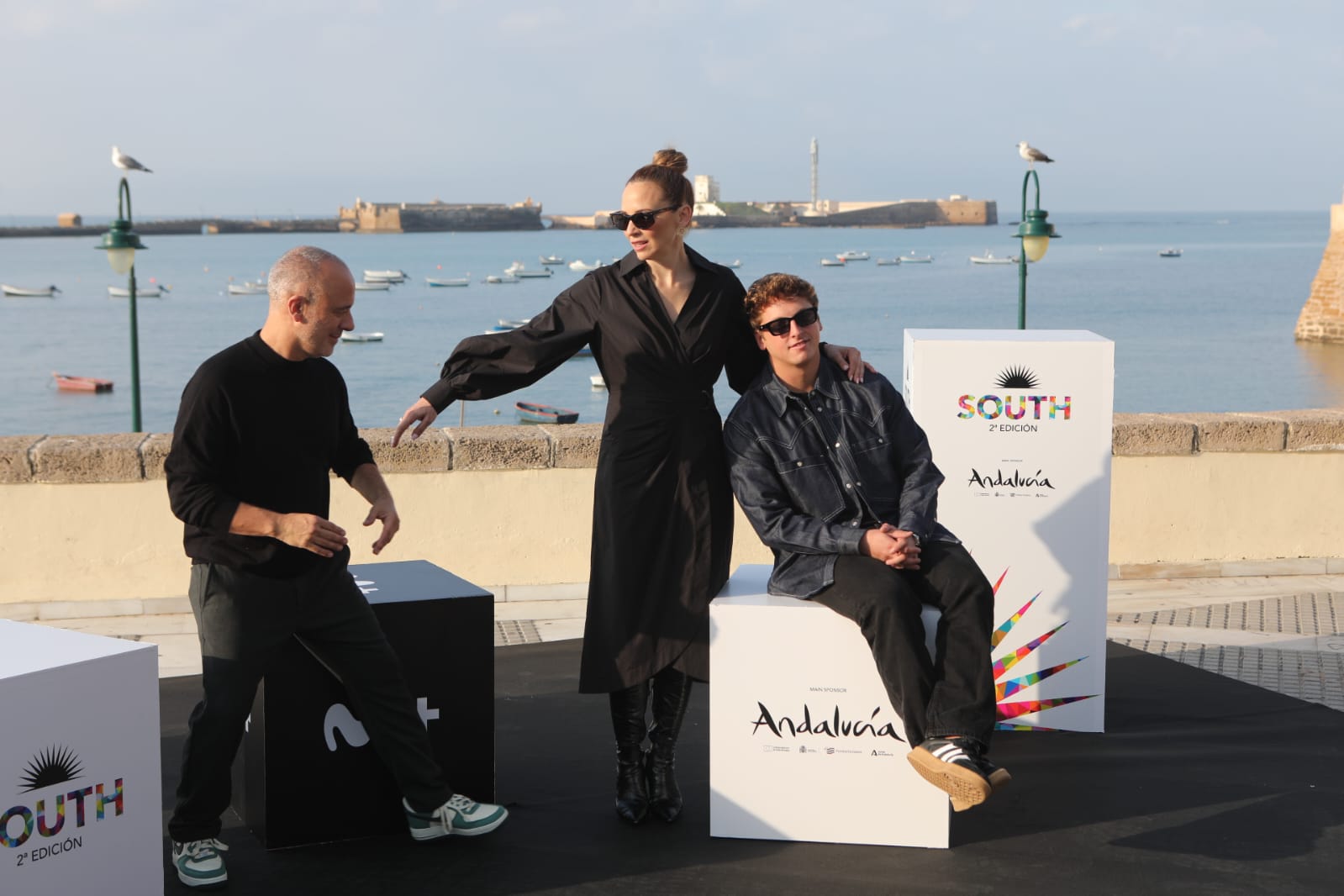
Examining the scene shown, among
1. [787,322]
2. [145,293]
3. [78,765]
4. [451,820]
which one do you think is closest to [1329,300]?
[787,322]

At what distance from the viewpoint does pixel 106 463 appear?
6320 mm

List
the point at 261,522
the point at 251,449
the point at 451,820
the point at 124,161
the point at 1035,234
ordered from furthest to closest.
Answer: the point at 124,161
the point at 1035,234
the point at 451,820
the point at 251,449
the point at 261,522

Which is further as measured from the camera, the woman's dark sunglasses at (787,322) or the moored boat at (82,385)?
the moored boat at (82,385)

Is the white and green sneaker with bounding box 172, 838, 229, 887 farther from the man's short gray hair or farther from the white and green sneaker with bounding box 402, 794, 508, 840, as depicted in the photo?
the man's short gray hair

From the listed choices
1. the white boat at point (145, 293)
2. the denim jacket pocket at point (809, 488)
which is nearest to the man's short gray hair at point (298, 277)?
the denim jacket pocket at point (809, 488)

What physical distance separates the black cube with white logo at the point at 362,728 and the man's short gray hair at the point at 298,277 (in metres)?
0.88

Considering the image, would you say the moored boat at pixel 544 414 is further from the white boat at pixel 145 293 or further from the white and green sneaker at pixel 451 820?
the white boat at pixel 145 293

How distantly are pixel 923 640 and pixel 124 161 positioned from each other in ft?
40.6

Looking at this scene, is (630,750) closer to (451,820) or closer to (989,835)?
(451,820)

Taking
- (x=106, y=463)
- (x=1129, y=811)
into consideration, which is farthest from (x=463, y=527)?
(x=1129, y=811)

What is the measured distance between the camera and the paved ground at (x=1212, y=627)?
222 inches

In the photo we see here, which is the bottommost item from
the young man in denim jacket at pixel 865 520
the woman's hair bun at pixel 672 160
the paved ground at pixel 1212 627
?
the paved ground at pixel 1212 627

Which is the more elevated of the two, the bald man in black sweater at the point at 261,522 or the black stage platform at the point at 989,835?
the bald man in black sweater at the point at 261,522

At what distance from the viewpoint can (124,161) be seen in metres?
14.3
